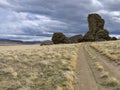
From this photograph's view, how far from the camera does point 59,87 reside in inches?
587

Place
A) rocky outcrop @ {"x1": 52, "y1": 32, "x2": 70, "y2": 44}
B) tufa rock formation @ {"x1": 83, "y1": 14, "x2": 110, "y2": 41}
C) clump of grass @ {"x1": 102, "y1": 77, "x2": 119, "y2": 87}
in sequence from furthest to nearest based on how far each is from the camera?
1. tufa rock formation @ {"x1": 83, "y1": 14, "x2": 110, "y2": 41}
2. rocky outcrop @ {"x1": 52, "y1": 32, "x2": 70, "y2": 44}
3. clump of grass @ {"x1": 102, "y1": 77, "x2": 119, "y2": 87}

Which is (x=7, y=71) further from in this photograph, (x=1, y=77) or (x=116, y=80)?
(x=116, y=80)

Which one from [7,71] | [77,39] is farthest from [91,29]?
[7,71]

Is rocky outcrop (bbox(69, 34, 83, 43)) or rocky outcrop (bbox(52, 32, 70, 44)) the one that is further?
rocky outcrop (bbox(69, 34, 83, 43))

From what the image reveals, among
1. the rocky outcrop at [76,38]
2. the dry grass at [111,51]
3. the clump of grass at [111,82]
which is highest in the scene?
the clump of grass at [111,82]

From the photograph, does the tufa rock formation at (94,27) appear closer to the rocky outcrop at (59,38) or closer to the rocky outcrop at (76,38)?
the rocky outcrop at (76,38)

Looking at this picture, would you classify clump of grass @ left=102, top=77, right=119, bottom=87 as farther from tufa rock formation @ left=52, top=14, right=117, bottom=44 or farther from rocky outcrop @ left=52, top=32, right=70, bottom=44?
rocky outcrop @ left=52, top=32, right=70, bottom=44

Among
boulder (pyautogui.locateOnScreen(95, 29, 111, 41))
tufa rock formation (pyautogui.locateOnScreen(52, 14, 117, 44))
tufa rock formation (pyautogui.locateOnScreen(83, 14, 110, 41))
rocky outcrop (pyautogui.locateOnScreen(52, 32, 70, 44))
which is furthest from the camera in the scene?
tufa rock formation (pyautogui.locateOnScreen(83, 14, 110, 41))

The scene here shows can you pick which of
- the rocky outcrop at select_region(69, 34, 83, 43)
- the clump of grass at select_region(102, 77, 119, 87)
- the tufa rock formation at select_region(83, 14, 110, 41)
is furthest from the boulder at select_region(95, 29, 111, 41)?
the clump of grass at select_region(102, 77, 119, 87)

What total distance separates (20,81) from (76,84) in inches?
146

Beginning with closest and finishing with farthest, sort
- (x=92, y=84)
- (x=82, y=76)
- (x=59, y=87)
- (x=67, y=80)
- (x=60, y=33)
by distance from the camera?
(x=59, y=87), (x=92, y=84), (x=67, y=80), (x=82, y=76), (x=60, y=33)

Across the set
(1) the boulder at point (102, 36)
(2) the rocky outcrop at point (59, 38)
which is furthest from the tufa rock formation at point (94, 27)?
(2) the rocky outcrop at point (59, 38)

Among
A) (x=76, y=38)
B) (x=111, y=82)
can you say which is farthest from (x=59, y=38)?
(x=111, y=82)

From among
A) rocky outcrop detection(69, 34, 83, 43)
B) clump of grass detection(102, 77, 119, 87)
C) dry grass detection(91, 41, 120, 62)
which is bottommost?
rocky outcrop detection(69, 34, 83, 43)
